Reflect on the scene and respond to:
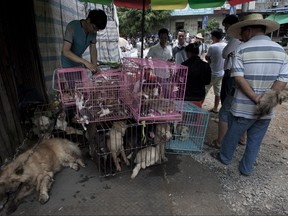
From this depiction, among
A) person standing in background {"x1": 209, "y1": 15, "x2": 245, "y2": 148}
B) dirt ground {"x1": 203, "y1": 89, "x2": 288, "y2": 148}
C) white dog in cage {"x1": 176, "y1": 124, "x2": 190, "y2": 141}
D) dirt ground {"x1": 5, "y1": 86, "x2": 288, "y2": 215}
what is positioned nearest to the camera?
dirt ground {"x1": 5, "y1": 86, "x2": 288, "y2": 215}

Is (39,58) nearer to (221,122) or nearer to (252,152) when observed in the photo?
(221,122)

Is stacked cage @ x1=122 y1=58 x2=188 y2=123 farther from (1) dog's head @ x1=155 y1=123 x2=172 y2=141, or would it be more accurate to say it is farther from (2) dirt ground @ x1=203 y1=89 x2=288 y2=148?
(2) dirt ground @ x1=203 y1=89 x2=288 y2=148

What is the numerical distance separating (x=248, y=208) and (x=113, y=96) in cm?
204

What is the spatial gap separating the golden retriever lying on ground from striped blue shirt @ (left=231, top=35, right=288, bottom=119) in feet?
8.02

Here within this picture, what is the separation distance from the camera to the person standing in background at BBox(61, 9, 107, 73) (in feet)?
10.8

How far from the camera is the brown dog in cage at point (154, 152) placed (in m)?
3.16

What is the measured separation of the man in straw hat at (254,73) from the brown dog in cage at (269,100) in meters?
0.06

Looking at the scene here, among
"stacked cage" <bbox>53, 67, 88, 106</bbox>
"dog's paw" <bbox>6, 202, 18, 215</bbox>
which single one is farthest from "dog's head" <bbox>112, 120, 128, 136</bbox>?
"dog's paw" <bbox>6, 202, 18, 215</bbox>

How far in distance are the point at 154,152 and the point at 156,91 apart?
1016mm

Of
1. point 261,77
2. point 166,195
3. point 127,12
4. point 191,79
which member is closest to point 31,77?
point 191,79

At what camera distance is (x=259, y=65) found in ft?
9.02

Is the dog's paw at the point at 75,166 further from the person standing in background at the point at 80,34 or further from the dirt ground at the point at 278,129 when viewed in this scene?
the dirt ground at the point at 278,129

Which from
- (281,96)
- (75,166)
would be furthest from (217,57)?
(75,166)

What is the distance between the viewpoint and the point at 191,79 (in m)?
3.91
